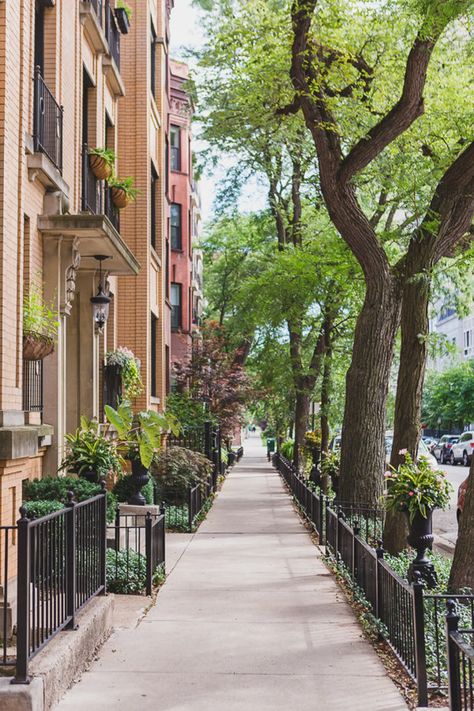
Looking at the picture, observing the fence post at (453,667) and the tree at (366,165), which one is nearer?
the fence post at (453,667)

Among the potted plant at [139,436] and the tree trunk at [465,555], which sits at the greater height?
the potted plant at [139,436]

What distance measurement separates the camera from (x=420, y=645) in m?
6.31

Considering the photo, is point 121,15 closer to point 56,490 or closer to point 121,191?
point 121,191

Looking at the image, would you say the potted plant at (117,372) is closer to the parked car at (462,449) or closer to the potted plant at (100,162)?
the potted plant at (100,162)

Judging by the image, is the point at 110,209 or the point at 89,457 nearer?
the point at 89,457

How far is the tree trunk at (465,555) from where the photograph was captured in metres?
8.91

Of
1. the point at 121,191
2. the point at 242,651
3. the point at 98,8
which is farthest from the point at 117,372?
the point at 242,651

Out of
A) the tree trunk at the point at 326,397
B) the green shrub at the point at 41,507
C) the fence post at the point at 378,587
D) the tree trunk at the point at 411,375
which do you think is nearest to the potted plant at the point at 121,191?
the tree trunk at the point at 411,375

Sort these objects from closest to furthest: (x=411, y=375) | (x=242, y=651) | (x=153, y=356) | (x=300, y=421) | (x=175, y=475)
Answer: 1. (x=242, y=651)
2. (x=411, y=375)
3. (x=175, y=475)
4. (x=153, y=356)
5. (x=300, y=421)

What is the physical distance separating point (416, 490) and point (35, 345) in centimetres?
485

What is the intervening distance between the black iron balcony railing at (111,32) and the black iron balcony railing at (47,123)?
18.1 feet

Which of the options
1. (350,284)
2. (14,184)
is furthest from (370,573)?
(350,284)

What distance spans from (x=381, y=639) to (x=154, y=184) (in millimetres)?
18265

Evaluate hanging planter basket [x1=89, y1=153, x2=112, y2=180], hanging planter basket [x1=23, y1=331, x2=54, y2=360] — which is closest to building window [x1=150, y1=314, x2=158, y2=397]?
hanging planter basket [x1=89, y1=153, x2=112, y2=180]
